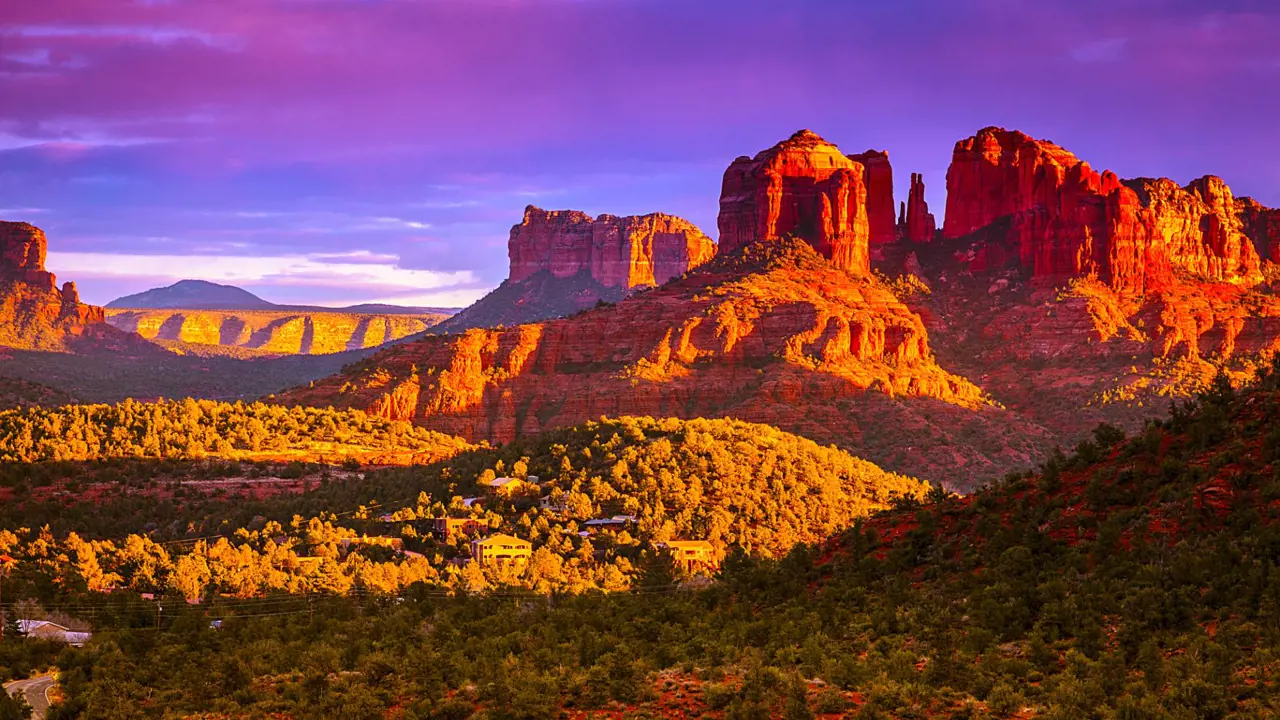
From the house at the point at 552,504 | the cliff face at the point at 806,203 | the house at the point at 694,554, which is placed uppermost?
the cliff face at the point at 806,203

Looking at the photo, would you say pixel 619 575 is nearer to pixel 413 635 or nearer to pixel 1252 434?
pixel 413 635

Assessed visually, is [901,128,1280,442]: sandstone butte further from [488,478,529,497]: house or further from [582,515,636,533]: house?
[582,515,636,533]: house

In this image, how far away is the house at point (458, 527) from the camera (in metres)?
74.3

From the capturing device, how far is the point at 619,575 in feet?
214

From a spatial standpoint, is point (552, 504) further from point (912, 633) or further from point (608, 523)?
point (912, 633)

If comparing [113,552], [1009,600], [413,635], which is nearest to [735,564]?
[413,635]

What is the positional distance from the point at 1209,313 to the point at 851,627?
15732 cm

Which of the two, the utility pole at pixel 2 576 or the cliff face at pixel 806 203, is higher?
the cliff face at pixel 806 203

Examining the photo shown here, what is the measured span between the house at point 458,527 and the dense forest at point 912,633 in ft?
89.5

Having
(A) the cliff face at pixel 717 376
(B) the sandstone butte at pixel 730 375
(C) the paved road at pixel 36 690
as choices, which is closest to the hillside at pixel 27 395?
(B) the sandstone butte at pixel 730 375

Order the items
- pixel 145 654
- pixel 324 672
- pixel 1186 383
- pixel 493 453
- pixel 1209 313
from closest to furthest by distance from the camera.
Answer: pixel 324 672, pixel 145 654, pixel 493 453, pixel 1186 383, pixel 1209 313

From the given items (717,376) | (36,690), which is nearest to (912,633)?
(36,690)

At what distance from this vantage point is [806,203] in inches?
7436

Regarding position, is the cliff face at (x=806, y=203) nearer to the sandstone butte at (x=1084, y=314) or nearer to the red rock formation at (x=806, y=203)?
the red rock formation at (x=806, y=203)
